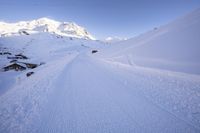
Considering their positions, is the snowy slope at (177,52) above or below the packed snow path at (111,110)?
above

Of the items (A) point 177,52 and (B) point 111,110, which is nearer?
(B) point 111,110

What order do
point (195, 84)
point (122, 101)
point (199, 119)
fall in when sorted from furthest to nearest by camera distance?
1. point (195, 84)
2. point (122, 101)
3. point (199, 119)

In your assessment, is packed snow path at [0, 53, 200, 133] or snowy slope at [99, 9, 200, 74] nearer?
packed snow path at [0, 53, 200, 133]

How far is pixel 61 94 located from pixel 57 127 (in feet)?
8.23

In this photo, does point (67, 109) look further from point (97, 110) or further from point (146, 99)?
point (146, 99)

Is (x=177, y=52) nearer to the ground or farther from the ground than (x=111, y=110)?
farther from the ground

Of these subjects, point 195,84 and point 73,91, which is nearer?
point 195,84

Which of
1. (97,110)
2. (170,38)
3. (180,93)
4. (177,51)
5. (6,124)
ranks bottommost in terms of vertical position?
(6,124)

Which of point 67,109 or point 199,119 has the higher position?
point 199,119

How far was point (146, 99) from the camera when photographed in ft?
16.6

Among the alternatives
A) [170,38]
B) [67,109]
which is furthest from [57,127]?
[170,38]

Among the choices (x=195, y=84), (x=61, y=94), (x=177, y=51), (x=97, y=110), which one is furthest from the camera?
(x=177, y=51)

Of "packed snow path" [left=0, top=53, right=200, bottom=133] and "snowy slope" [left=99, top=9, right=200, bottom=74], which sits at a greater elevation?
"snowy slope" [left=99, top=9, right=200, bottom=74]

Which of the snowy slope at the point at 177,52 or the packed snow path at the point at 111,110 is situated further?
the snowy slope at the point at 177,52
